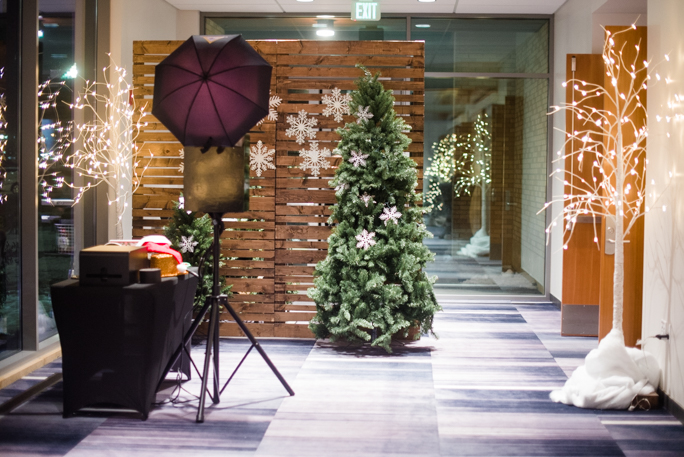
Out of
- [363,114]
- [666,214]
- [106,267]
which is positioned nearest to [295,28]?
[363,114]

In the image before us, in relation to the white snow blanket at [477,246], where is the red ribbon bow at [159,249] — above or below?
above

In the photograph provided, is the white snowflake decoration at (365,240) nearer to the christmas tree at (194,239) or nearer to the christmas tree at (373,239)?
the christmas tree at (373,239)

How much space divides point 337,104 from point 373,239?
1.18 meters

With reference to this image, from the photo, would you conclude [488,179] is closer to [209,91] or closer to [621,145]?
[621,145]

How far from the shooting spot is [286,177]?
18.9 ft

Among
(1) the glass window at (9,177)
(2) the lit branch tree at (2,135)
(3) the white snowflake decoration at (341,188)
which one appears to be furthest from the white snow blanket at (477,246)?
(2) the lit branch tree at (2,135)

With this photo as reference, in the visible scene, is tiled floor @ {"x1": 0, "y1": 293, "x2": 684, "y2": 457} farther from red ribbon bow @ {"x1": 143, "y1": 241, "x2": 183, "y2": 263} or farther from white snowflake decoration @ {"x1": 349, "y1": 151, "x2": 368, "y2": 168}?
white snowflake decoration @ {"x1": 349, "y1": 151, "x2": 368, "y2": 168}

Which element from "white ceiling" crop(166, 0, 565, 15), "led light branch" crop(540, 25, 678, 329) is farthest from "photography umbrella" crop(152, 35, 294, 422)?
"white ceiling" crop(166, 0, 565, 15)

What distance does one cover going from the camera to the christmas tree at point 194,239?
221 inches

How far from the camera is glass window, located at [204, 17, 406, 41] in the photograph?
780cm

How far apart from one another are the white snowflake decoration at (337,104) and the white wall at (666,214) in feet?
7.64

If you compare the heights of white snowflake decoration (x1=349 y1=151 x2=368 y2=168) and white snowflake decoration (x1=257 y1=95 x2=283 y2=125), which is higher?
white snowflake decoration (x1=257 y1=95 x2=283 y2=125)

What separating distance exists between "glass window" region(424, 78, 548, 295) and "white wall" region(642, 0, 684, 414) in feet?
10.9

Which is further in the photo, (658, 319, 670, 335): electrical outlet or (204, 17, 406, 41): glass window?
(204, 17, 406, 41): glass window
